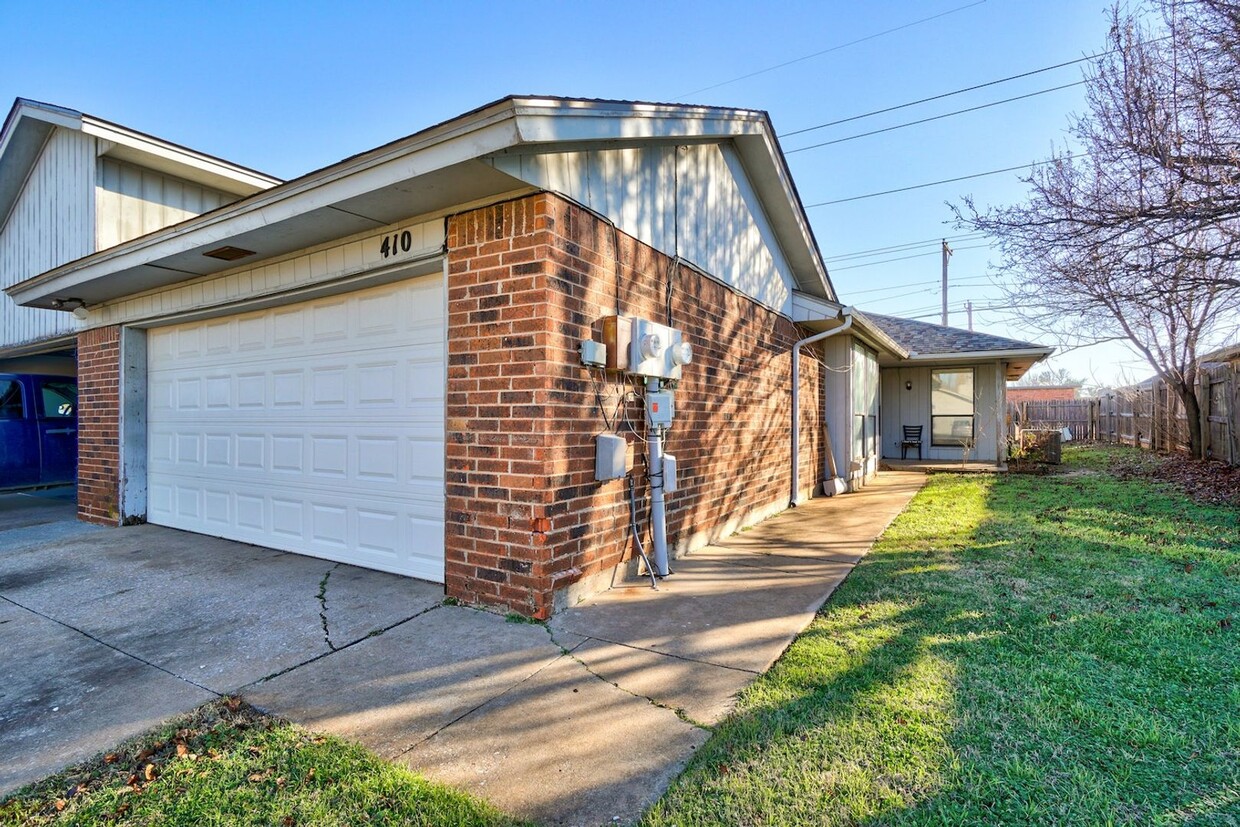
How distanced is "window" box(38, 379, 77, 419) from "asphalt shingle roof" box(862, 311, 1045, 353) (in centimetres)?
1450

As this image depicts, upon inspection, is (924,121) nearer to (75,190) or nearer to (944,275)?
(75,190)

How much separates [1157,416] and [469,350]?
18.8m

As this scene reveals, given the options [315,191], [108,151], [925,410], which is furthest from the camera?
[925,410]

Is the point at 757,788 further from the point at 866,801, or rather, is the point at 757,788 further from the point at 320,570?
the point at 320,570

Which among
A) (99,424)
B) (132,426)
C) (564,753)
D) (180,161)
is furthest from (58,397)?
(564,753)

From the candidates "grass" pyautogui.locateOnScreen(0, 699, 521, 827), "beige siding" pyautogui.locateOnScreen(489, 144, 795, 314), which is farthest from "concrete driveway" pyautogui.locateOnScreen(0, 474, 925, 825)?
"beige siding" pyautogui.locateOnScreen(489, 144, 795, 314)

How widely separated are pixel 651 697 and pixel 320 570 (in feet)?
10.9

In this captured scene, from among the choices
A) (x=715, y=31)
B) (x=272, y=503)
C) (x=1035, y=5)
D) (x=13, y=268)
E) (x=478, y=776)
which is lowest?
(x=478, y=776)

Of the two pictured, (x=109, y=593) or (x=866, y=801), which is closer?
(x=866, y=801)

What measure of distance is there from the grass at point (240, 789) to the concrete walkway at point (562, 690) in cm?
12

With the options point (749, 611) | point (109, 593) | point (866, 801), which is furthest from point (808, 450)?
point (109, 593)

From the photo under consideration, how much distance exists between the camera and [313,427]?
5.20 meters

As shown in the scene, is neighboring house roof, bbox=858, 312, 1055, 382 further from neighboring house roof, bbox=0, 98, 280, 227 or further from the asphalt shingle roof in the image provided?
neighboring house roof, bbox=0, 98, 280, 227

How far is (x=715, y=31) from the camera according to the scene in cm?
979
